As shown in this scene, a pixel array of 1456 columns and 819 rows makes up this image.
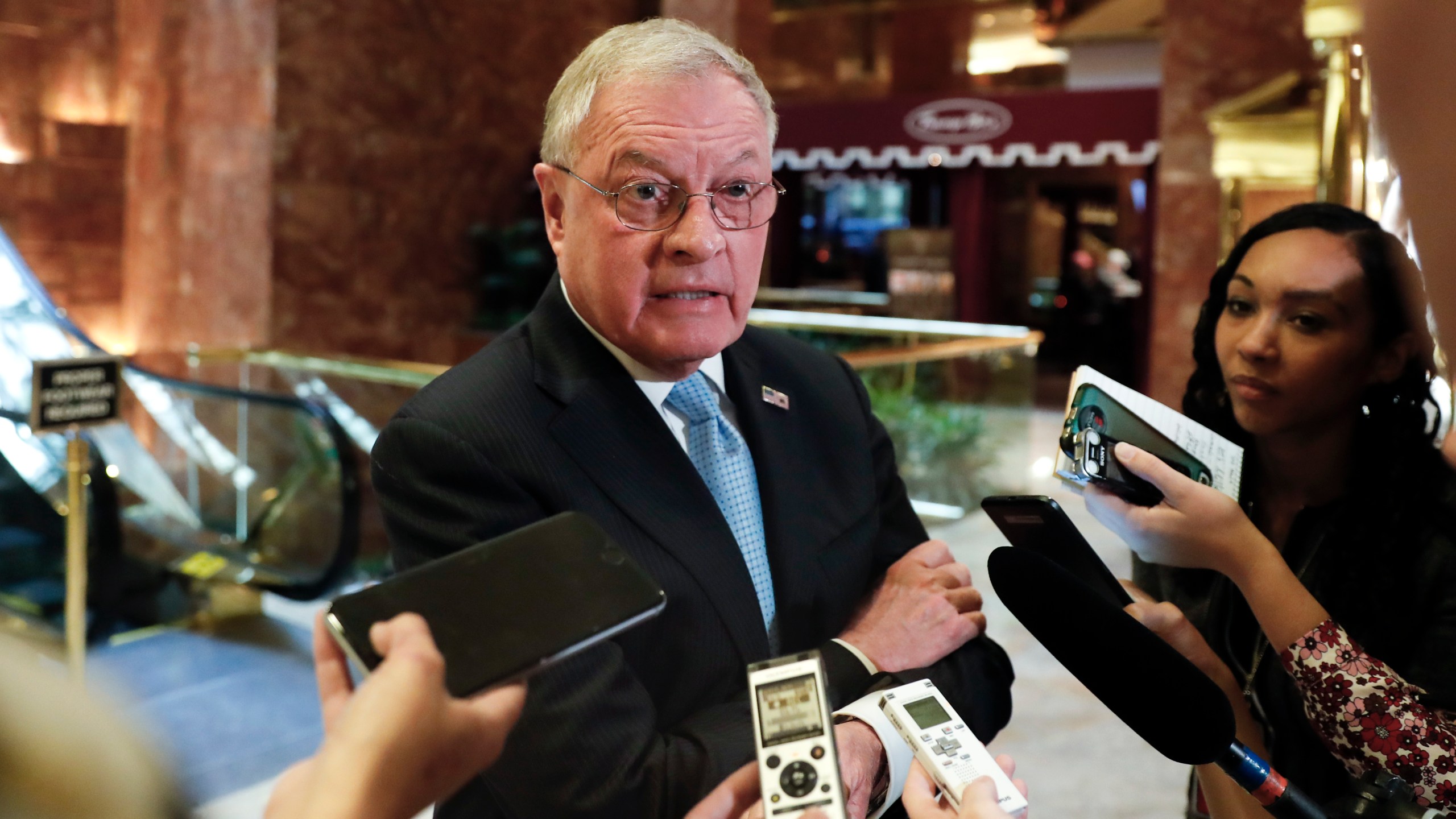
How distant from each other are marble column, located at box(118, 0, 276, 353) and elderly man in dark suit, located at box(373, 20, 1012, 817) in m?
9.64

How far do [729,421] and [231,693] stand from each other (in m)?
3.99

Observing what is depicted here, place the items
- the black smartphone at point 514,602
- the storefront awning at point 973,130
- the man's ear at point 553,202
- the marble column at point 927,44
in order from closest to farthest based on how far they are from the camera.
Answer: the black smartphone at point 514,602, the man's ear at point 553,202, the storefront awning at point 973,130, the marble column at point 927,44

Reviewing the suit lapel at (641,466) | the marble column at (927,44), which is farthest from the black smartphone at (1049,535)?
the marble column at (927,44)

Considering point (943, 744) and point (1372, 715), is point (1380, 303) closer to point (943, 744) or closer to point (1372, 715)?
point (1372, 715)

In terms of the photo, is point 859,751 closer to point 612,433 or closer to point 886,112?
point 612,433

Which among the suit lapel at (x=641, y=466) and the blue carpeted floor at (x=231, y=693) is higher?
the suit lapel at (x=641, y=466)

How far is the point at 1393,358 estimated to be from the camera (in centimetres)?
161

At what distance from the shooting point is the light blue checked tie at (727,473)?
1.53 meters

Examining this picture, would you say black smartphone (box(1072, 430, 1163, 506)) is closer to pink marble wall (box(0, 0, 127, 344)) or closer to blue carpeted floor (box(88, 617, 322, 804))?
blue carpeted floor (box(88, 617, 322, 804))

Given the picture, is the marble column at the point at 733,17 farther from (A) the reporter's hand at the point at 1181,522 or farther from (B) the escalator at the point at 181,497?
(A) the reporter's hand at the point at 1181,522

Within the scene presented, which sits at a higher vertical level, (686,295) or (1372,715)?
(686,295)

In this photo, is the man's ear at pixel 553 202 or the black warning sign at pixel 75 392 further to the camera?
the black warning sign at pixel 75 392

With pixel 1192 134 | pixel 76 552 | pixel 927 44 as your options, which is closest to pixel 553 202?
pixel 76 552

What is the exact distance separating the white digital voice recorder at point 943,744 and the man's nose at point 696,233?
1.87 ft
